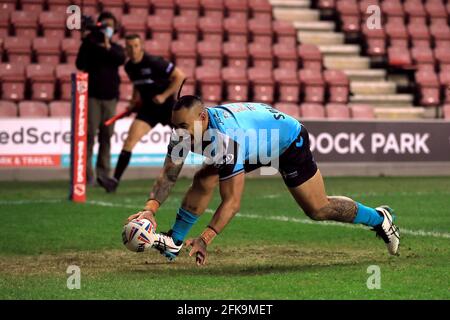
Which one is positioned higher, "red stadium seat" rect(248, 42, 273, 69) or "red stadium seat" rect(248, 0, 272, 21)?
"red stadium seat" rect(248, 0, 272, 21)

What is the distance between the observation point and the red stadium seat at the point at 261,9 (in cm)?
2338

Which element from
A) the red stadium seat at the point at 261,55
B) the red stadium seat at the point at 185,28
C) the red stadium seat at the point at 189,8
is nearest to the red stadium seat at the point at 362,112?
the red stadium seat at the point at 261,55

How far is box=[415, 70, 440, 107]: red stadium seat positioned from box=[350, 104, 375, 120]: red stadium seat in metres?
1.58

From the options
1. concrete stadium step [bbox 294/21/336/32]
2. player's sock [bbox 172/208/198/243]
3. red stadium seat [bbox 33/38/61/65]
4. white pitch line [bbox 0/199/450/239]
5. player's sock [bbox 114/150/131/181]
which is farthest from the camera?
concrete stadium step [bbox 294/21/336/32]

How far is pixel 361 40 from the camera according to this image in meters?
23.9

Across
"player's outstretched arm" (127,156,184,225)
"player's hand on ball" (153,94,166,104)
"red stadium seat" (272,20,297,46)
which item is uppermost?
"player's outstretched arm" (127,156,184,225)

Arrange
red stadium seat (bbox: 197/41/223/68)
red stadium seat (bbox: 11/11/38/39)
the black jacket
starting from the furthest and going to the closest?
red stadium seat (bbox: 197/41/223/68) < red stadium seat (bbox: 11/11/38/39) < the black jacket

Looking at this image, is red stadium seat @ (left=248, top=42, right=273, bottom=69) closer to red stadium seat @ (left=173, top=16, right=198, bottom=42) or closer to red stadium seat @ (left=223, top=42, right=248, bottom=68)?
red stadium seat @ (left=223, top=42, right=248, bottom=68)

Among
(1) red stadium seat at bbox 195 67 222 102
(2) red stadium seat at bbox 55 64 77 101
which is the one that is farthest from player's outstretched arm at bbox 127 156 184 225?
(1) red stadium seat at bbox 195 67 222 102

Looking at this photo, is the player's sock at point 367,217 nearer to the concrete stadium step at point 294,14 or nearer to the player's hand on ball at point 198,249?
the player's hand on ball at point 198,249

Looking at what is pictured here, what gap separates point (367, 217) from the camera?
8531mm

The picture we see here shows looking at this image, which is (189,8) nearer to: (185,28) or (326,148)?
(185,28)

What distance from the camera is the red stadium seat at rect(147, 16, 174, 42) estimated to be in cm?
2198

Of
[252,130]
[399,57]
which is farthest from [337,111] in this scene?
[252,130]
